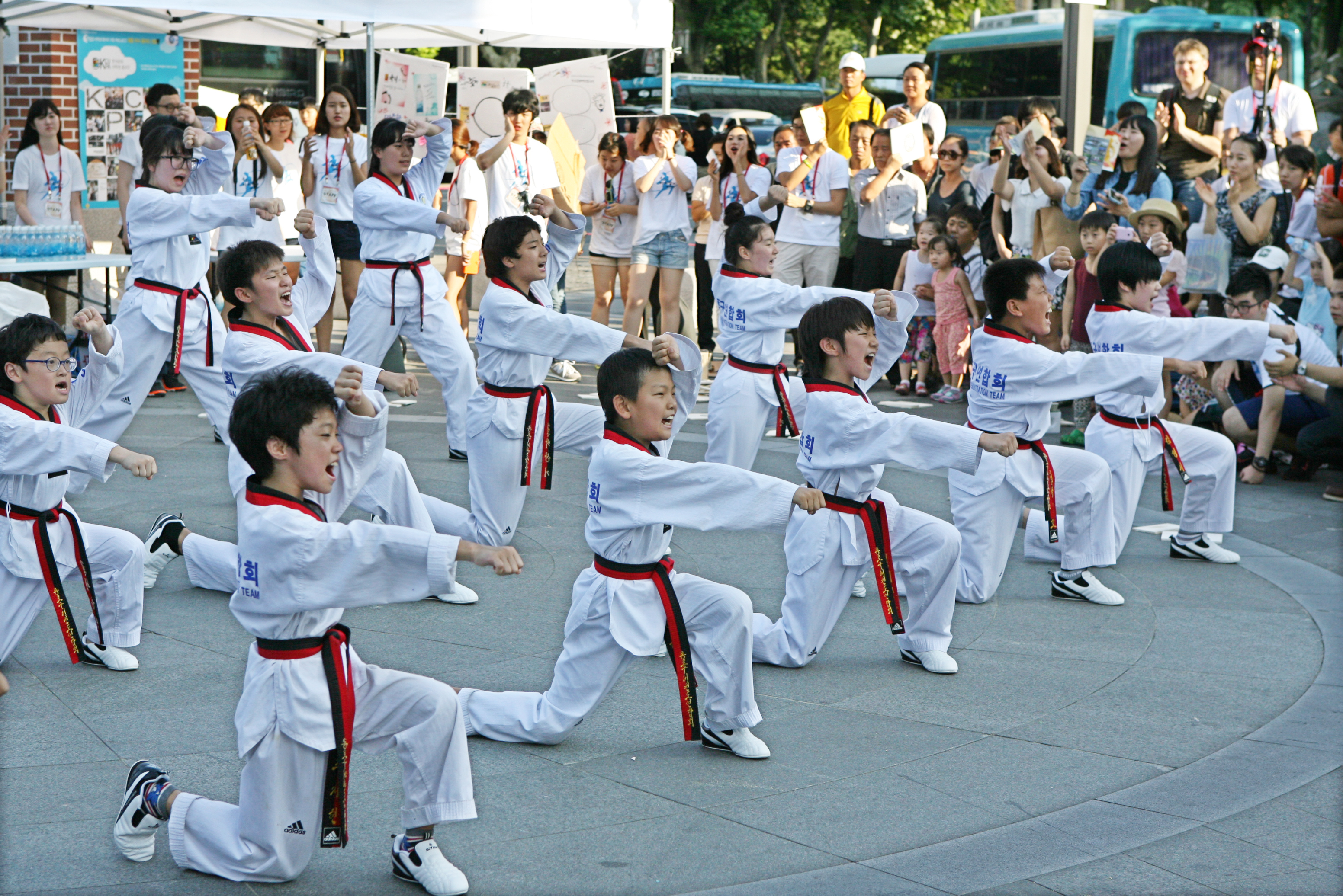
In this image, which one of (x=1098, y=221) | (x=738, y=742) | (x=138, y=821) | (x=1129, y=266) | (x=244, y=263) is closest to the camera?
(x=138, y=821)

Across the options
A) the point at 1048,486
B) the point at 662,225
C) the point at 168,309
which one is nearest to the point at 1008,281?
the point at 1048,486

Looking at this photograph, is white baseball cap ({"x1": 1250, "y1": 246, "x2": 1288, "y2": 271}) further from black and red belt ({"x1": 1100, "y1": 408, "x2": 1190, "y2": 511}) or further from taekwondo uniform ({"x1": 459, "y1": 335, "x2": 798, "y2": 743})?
taekwondo uniform ({"x1": 459, "y1": 335, "x2": 798, "y2": 743})

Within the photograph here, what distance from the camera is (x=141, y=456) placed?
161 inches

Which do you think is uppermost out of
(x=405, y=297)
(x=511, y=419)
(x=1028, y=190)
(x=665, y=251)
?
(x=1028, y=190)

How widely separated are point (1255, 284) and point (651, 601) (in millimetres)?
4934

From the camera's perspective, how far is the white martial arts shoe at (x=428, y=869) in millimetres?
3379

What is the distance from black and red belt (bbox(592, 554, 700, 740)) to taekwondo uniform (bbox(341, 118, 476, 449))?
343 cm

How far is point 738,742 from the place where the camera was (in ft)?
14.1

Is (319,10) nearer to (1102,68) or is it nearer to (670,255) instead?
(670,255)

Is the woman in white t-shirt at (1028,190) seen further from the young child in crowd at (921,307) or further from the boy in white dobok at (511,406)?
the boy in white dobok at (511,406)

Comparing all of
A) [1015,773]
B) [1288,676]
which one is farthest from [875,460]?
[1288,676]

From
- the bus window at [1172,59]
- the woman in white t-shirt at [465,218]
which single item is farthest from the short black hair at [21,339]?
the bus window at [1172,59]

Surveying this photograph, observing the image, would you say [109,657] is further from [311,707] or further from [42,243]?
[42,243]

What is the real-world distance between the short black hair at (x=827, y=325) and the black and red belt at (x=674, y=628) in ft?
3.75
